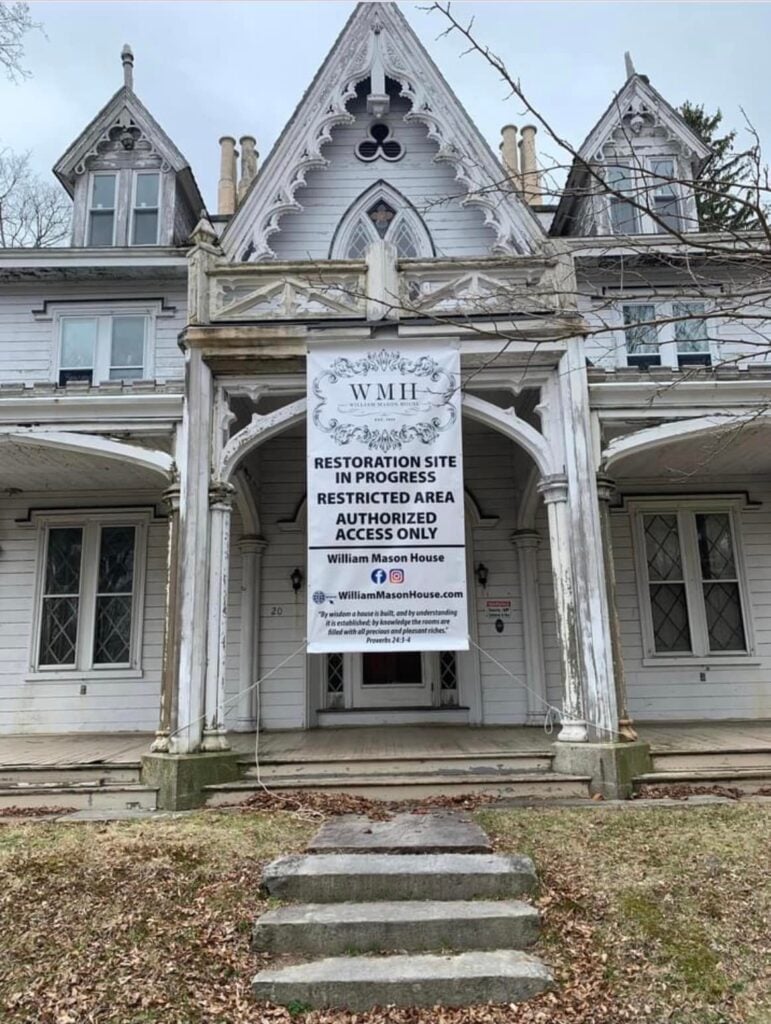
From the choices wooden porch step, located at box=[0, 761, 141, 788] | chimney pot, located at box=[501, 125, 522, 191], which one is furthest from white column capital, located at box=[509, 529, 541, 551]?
chimney pot, located at box=[501, 125, 522, 191]

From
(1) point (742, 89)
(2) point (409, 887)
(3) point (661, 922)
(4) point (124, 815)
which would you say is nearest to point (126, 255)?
(4) point (124, 815)

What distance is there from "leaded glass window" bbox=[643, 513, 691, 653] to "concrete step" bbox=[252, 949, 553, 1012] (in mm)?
7431

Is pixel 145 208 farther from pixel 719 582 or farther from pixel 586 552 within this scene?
pixel 719 582

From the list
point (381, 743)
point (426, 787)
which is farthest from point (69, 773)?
point (426, 787)

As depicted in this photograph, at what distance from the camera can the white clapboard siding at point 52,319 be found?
1069cm

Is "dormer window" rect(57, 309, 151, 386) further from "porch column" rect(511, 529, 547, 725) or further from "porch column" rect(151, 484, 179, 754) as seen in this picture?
"porch column" rect(511, 529, 547, 725)

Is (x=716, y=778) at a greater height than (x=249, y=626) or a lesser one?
lesser

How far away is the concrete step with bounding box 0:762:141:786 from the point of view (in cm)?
706

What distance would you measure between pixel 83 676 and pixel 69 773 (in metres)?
3.12

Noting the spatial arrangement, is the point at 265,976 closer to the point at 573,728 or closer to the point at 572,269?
the point at 573,728

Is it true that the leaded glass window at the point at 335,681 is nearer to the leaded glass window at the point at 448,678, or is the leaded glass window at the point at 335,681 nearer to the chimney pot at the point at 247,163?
the leaded glass window at the point at 448,678

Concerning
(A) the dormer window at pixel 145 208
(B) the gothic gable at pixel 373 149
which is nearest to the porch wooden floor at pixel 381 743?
(B) the gothic gable at pixel 373 149

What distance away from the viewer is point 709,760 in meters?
Answer: 7.24

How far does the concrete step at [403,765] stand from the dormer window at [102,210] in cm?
843
